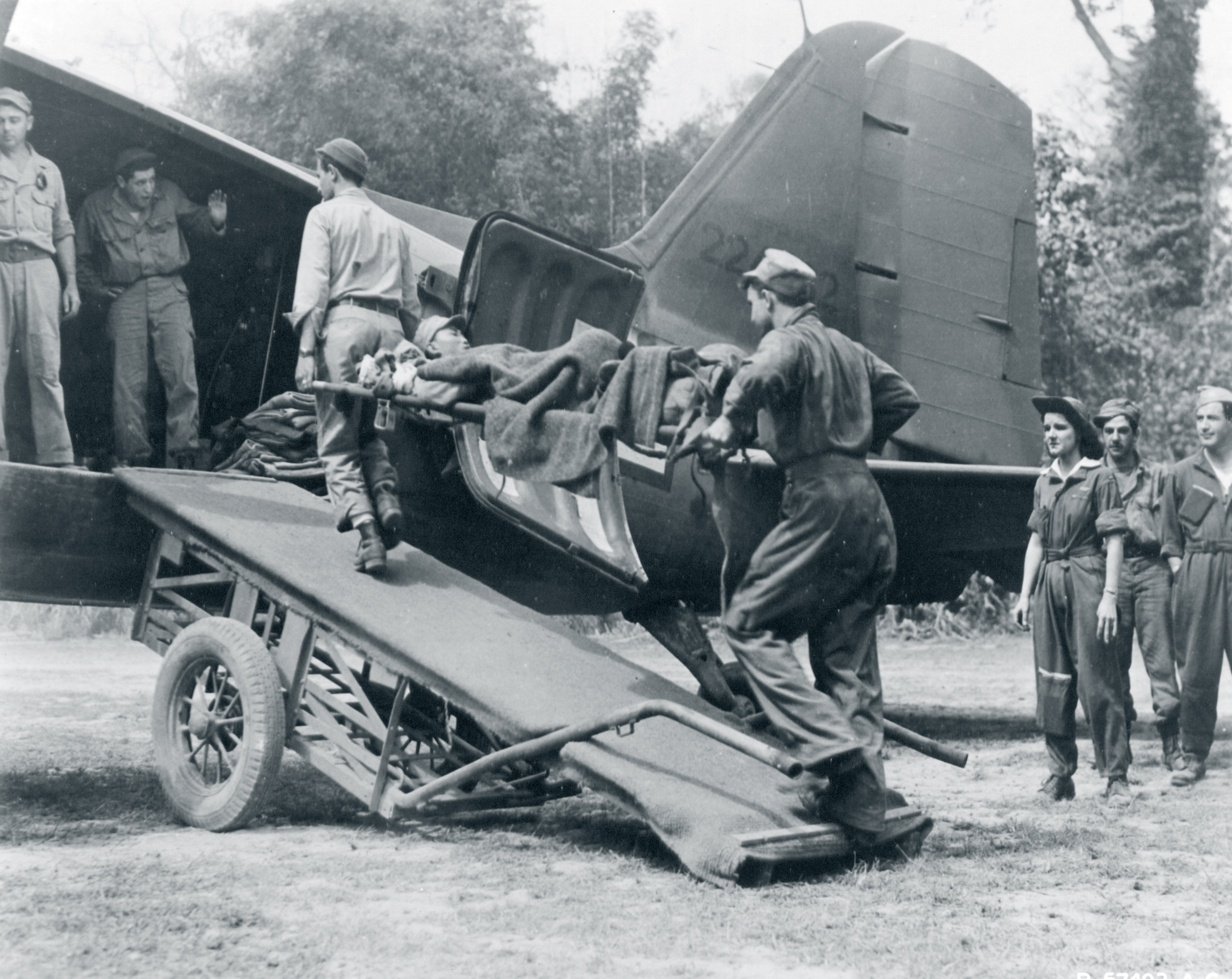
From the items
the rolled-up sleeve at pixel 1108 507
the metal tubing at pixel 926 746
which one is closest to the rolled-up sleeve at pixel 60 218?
the metal tubing at pixel 926 746

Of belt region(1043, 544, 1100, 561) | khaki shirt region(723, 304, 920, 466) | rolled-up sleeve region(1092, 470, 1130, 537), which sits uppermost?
khaki shirt region(723, 304, 920, 466)

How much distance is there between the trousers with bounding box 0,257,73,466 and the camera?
6258 mm

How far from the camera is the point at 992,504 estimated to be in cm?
856

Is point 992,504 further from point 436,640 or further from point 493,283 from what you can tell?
point 436,640

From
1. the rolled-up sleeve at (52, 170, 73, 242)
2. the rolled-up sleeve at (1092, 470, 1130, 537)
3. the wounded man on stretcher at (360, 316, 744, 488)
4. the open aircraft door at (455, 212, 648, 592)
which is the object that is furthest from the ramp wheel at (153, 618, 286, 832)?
the rolled-up sleeve at (1092, 470, 1130, 537)

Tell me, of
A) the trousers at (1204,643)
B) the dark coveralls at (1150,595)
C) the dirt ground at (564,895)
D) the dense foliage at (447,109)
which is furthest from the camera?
the dense foliage at (447,109)

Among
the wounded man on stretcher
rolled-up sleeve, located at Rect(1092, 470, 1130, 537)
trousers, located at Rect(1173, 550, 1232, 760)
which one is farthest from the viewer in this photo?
trousers, located at Rect(1173, 550, 1232, 760)

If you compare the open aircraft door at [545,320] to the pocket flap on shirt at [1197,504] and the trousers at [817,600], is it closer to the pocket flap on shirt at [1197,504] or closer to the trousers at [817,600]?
the trousers at [817,600]

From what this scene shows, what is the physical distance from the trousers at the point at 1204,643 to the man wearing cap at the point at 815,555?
9.34 ft

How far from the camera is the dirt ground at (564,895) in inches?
139

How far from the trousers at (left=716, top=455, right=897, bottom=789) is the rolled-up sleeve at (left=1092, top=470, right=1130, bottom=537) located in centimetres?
192

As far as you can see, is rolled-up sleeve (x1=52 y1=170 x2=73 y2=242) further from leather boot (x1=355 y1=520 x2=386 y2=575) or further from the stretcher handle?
leather boot (x1=355 y1=520 x2=386 y2=575)

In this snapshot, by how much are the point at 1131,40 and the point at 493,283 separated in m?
18.8

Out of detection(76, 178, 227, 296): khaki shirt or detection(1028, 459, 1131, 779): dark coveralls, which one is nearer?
detection(1028, 459, 1131, 779): dark coveralls
